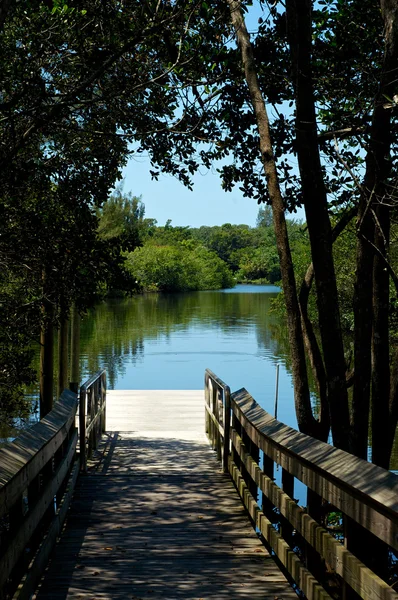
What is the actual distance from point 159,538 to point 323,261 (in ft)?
8.32

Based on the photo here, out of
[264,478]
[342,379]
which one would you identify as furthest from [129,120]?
[264,478]

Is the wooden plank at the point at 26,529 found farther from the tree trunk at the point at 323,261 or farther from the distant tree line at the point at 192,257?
the distant tree line at the point at 192,257

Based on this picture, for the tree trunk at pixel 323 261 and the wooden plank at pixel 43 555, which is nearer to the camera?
the wooden plank at pixel 43 555

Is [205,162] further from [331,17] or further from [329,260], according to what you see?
[329,260]

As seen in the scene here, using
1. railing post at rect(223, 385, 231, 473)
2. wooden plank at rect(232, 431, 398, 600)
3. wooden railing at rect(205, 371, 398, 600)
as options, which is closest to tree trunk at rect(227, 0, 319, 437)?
railing post at rect(223, 385, 231, 473)

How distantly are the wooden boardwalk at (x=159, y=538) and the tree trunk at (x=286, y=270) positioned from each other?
1.06 metres

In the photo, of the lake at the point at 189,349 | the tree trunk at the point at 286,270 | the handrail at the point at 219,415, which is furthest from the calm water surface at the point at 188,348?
the tree trunk at the point at 286,270

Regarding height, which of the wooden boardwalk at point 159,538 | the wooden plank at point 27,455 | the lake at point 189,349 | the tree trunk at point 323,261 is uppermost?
the tree trunk at point 323,261

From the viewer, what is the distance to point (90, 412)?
8289 mm

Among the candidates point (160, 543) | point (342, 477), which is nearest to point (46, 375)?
point (160, 543)

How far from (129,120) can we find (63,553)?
575 cm

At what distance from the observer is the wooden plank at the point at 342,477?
8.43ft

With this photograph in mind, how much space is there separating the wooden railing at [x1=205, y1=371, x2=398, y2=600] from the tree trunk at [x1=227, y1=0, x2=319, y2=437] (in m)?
1.50

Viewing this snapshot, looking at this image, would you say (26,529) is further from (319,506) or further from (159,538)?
(159,538)
